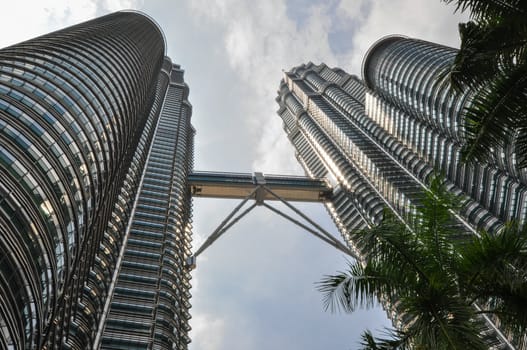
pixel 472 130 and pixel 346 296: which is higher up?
pixel 472 130

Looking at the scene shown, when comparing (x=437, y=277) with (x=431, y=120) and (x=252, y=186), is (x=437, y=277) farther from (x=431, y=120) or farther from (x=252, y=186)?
(x=252, y=186)

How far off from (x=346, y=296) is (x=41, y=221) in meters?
19.5

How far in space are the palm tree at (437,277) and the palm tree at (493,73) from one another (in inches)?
72.4

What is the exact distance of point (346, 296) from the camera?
40.2ft

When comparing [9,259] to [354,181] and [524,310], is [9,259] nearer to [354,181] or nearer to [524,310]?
[524,310]

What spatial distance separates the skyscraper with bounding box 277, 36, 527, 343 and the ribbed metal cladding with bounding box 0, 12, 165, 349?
135 ft

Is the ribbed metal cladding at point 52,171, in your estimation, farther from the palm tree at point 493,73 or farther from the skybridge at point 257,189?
the skybridge at point 257,189

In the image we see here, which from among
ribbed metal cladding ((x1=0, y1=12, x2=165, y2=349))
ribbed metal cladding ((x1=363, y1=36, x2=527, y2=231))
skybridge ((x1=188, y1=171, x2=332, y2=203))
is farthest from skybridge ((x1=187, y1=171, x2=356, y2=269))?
ribbed metal cladding ((x1=0, y1=12, x2=165, y2=349))

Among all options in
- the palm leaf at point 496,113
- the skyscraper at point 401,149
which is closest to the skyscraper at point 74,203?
the palm leaf at point 496,113

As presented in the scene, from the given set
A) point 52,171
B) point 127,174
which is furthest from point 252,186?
point 52,171

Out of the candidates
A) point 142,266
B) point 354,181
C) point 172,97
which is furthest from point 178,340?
point 172,97

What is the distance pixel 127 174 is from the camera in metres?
78.2

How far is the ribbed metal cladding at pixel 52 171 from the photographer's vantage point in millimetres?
21938

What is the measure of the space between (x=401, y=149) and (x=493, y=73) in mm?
103862
